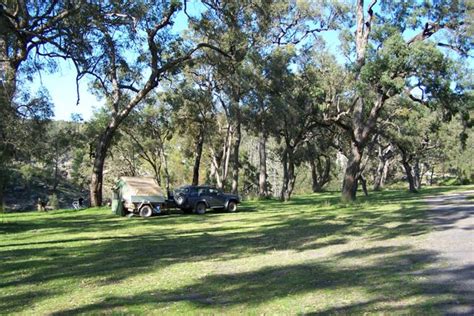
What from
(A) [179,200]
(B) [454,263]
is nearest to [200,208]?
A: (A) [179,200]

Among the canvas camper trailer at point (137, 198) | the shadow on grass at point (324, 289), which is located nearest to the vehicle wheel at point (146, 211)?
the canvas camper trailer at point (137, 198)

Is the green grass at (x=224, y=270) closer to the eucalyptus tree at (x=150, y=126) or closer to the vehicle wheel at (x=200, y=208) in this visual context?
the vehicle wheel at (x=200, y=208)

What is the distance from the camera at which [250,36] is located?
31.1 metres

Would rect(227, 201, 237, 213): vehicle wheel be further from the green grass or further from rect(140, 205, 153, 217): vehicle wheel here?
the green grass

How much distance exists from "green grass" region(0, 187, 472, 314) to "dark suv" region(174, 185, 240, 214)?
28.7 feet

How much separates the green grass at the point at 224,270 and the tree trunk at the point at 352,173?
903cm

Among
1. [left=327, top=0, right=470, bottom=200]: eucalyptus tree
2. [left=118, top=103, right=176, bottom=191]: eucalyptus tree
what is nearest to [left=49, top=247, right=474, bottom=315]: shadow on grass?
[left=327, top=0, right=470, bottom=200]: eucalyptus tree

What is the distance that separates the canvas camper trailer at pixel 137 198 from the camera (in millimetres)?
23625

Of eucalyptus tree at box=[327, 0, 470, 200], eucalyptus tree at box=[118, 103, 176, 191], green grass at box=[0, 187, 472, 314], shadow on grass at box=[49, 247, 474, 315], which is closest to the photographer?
shadow on grass at box=[49, 247, 474, 315]

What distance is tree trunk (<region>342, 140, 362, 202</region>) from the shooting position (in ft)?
84.6

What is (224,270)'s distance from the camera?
9.32 metres

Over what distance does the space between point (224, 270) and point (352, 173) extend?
17.9 m

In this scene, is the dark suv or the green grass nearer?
the green grass

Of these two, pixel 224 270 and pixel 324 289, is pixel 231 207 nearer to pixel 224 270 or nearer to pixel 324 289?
pixel 224 270
